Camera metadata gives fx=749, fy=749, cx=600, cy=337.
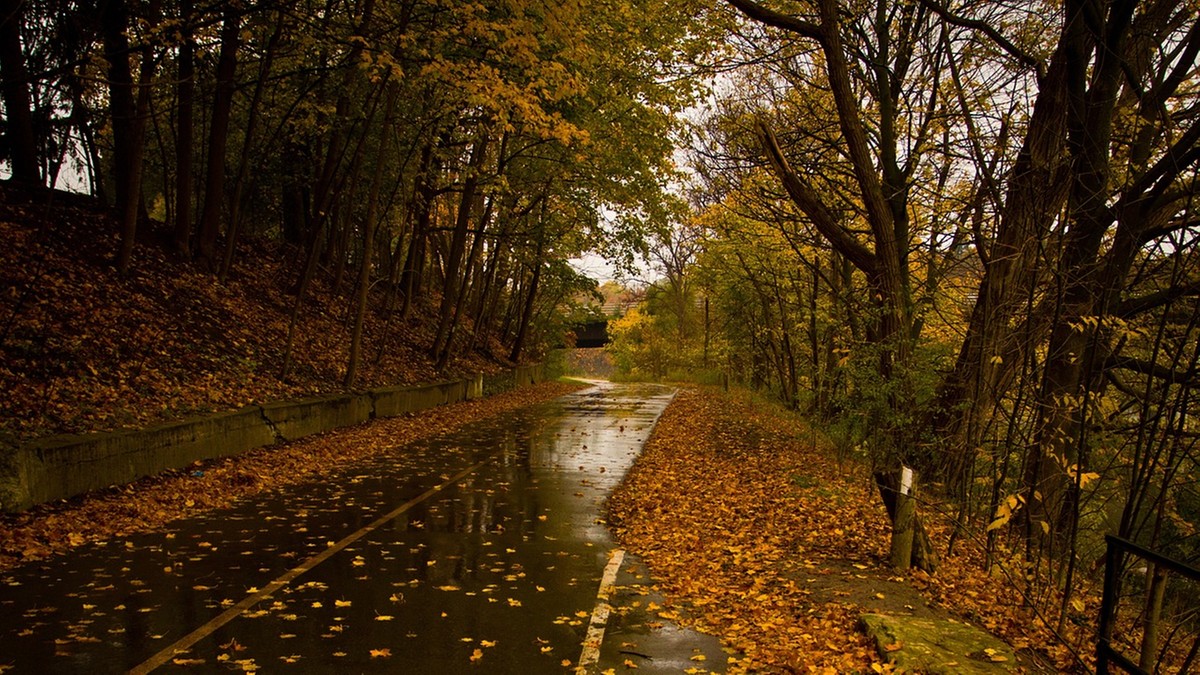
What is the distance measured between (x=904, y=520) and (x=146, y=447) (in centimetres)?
929

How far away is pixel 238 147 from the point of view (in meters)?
25.2

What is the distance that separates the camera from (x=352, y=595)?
611 cm

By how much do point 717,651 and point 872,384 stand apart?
4033 millimetres

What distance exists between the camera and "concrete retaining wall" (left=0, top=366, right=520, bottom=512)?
26.5 feet

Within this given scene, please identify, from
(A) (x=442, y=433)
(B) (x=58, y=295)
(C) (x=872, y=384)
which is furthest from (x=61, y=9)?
(C) (x=872, y=384)

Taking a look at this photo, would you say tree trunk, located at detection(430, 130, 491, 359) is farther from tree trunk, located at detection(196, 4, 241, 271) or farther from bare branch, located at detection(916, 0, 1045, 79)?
bare branch, located at detection(916, 0, 1045, 79)

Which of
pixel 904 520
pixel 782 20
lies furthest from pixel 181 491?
pixel 782 20

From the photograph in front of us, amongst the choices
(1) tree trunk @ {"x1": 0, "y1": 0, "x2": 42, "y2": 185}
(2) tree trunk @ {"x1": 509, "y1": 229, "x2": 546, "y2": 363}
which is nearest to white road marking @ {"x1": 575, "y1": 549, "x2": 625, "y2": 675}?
(1) tree trunk @ {"x1": 0, "y1": 0, "x2": 42, "y2": 185}

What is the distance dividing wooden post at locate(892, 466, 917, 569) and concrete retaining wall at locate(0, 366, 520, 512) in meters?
9.06

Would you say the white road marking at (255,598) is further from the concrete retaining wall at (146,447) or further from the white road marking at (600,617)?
the concrete retaining wall at (146,447)

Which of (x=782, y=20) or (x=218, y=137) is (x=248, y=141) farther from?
(x=782, y=20)

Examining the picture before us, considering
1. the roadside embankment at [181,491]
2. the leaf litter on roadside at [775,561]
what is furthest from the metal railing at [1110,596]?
the roadside embankment at [181,491]

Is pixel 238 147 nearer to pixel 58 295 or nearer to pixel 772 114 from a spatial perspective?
pixel 58 295

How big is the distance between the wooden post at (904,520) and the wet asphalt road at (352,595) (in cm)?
257
